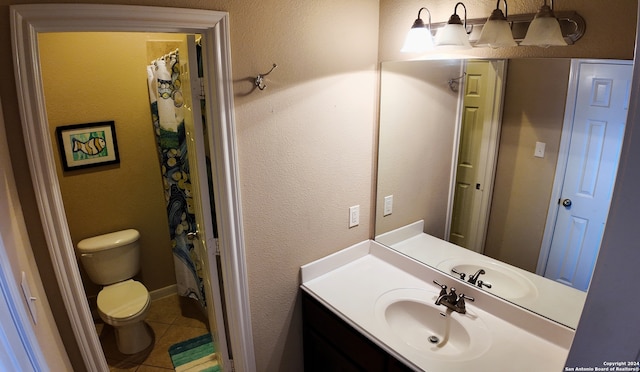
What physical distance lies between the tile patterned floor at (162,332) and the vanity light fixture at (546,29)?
8.94 feet

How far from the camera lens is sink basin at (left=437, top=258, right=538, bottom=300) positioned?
4.98 feet

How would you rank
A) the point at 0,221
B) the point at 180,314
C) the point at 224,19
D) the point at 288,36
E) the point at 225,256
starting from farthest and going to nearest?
1. the point at 180,314
2. the point at 225,256
3. the point at 288,36
4. the point at 224,19
5. the point at 0,221

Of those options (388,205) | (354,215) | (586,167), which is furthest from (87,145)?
(586,167)

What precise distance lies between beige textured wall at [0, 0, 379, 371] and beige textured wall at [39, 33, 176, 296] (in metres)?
1.53

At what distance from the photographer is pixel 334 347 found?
174 cm

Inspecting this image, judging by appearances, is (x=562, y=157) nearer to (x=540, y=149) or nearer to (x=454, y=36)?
(x=540, y=149)

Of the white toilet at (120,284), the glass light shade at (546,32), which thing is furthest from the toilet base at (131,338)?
the glass light shade at (546,32)

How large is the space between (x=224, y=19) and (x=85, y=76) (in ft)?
5.57

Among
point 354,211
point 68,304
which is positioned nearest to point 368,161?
point 354,211

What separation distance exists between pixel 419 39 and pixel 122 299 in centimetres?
249

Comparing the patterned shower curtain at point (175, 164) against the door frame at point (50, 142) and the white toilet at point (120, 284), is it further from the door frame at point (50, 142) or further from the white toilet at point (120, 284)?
the door frame at point (50, 142)

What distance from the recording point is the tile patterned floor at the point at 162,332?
2430mm

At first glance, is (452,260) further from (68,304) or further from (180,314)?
(180,314)

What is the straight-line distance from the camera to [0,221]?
34.9 inches
